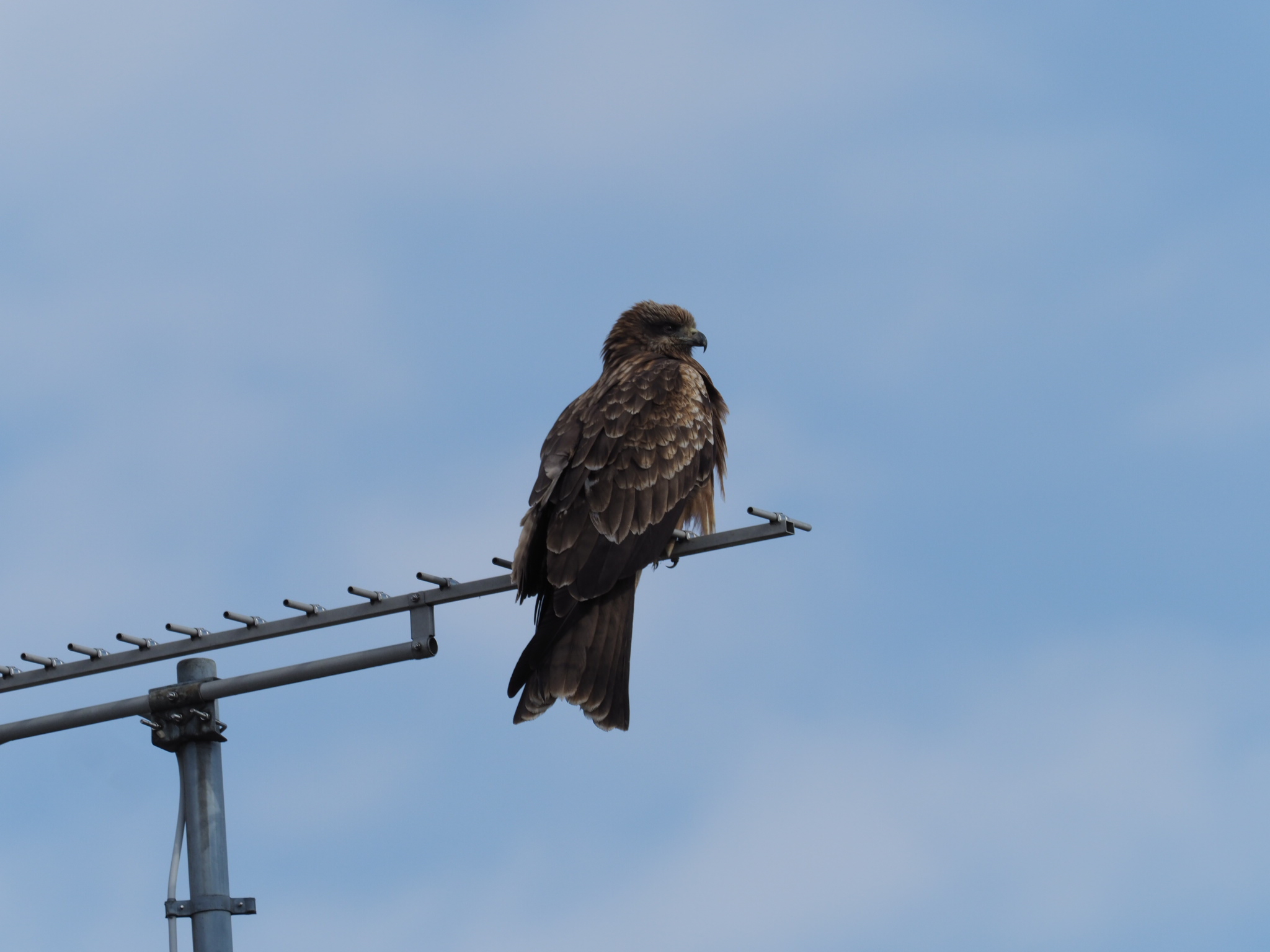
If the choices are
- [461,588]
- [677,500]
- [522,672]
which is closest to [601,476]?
[677,500]

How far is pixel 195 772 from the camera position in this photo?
5973 mm

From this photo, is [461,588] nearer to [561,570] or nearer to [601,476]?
[561,570]

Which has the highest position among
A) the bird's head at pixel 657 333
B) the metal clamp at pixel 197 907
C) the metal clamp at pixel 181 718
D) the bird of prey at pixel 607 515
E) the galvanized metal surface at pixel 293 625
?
the bird's head at pixel 657 333

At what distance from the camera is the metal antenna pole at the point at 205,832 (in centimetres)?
567

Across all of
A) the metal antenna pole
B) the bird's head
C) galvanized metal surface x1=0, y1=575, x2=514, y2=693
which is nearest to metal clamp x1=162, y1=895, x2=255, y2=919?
the metal antenna pole

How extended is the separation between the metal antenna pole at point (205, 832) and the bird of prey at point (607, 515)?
5.02 feet

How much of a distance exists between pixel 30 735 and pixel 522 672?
2311mm

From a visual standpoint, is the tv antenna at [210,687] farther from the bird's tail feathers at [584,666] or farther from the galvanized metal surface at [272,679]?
the bird's tail feathers at [584,666]

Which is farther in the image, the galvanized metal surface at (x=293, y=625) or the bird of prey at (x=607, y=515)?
the bird of prey at (x=607, y=515)

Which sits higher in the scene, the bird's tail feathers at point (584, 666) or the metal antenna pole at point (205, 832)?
the bird's tail feathers at point (584, 666)

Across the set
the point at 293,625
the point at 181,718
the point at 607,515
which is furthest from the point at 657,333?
the point at 181,718

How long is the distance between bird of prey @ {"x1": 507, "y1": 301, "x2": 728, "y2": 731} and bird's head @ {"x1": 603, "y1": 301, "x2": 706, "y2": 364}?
27.3 inches

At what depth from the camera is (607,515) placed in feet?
25.9

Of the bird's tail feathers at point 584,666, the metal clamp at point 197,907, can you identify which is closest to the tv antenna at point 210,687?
the metal clamp at point 197,907
